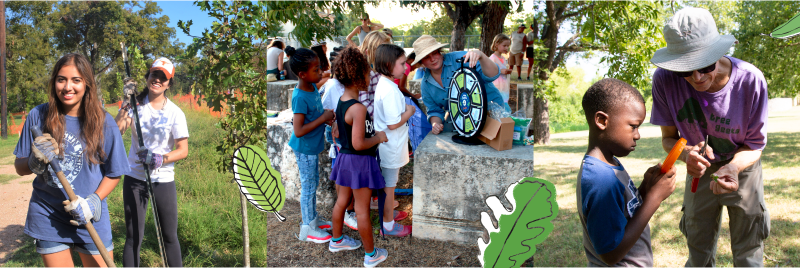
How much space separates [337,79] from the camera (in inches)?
104

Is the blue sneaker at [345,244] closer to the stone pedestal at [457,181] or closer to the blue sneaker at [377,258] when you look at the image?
the blue sneaker at [377,258]

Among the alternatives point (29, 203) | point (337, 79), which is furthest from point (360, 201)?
point (29, 203)

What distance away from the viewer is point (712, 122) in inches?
80.4

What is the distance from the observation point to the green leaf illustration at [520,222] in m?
2.15

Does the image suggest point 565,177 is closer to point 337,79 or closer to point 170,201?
point 337,79

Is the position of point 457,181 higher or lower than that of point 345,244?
higher

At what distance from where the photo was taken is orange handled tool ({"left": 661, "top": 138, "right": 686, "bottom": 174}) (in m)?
1.61

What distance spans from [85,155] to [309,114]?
1266mm

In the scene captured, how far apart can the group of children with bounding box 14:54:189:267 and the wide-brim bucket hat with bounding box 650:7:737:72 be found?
2.66m

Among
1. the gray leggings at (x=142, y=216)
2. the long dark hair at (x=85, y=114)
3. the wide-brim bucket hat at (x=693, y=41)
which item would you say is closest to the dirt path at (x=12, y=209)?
the long dark hair at (x=85, y=114)

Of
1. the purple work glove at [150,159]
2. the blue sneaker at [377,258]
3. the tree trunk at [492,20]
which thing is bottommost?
the blue sneaker at [377,258]

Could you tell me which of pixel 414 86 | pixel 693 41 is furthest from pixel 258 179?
pixel 693 41

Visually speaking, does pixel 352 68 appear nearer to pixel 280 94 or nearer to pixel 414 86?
pixel 414 86

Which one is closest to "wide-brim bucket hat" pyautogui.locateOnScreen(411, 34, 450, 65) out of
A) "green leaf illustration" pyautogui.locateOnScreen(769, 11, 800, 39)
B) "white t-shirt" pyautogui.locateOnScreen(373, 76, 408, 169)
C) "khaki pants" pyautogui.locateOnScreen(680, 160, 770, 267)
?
"white t-shirt" pyautogui.locateOnScreen(373, 76, 408, 169)
